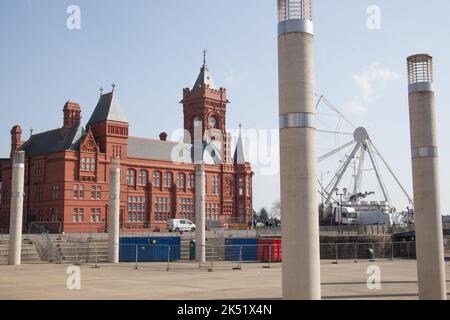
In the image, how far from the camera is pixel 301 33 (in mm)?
12492

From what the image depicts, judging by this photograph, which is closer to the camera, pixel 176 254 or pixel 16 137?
pixel 176 254

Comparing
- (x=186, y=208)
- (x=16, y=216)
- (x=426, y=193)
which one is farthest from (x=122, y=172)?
(x=426, y=193)

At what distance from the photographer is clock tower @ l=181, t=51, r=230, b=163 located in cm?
9244

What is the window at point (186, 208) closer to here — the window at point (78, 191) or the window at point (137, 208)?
the window at point (137, 208)

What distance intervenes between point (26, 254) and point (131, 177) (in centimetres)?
3918

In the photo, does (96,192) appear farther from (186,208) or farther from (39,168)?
(186,208)

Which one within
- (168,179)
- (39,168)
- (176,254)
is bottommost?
(176,254)

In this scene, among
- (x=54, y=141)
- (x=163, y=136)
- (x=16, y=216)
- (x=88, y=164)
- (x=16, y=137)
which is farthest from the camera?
(x=163, y=136)

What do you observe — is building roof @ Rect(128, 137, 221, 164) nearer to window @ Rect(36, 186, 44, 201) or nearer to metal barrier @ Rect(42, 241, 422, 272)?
window @ Rect(36, 186, 44, 201)

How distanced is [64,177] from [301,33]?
56.0m

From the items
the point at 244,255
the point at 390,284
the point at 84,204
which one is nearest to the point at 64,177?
the point at 84,204

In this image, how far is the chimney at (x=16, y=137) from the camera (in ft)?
247

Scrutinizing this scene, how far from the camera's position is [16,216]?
32531 mm

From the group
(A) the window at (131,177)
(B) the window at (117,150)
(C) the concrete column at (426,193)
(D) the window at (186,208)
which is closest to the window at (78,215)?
(B) the window at (117,150)
